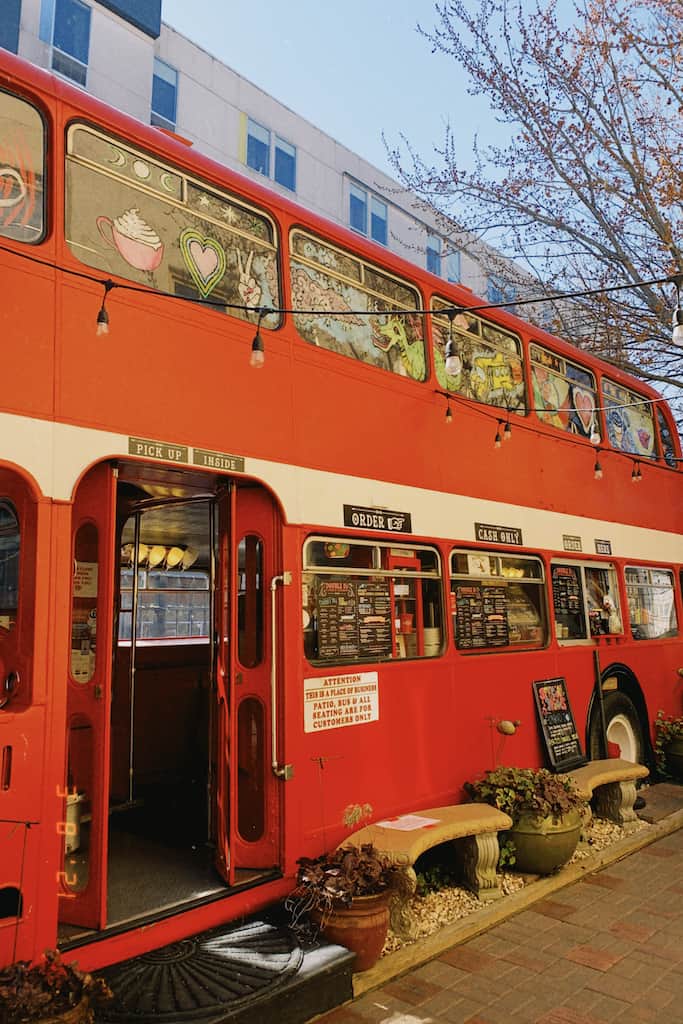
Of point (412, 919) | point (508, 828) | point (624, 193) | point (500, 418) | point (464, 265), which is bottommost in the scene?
point (412, 919)

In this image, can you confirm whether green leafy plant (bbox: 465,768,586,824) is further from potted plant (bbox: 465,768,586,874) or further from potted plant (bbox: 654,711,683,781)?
potted plant (bbox: 654,711,683,781)

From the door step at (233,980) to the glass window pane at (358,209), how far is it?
17.7 m

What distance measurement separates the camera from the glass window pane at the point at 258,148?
16875 millimetres

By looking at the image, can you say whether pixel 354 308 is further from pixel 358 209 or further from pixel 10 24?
pixel 358 209

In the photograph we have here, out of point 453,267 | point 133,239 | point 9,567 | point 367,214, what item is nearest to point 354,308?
point 133,239

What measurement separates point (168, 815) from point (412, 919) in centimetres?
212

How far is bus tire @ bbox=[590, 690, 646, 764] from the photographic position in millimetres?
7543

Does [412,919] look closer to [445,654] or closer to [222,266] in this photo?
[445,654]

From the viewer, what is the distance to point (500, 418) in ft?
22.6

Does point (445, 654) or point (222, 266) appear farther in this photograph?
point (445, 654)

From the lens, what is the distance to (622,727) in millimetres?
8141

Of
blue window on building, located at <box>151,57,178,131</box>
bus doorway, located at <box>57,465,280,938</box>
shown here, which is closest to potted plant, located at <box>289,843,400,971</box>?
bus doorway, located at <box>57,465,280,938</box>

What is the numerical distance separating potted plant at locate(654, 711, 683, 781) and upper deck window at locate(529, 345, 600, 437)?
3.35m

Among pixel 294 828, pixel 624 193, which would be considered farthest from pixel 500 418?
pixel 624 193
